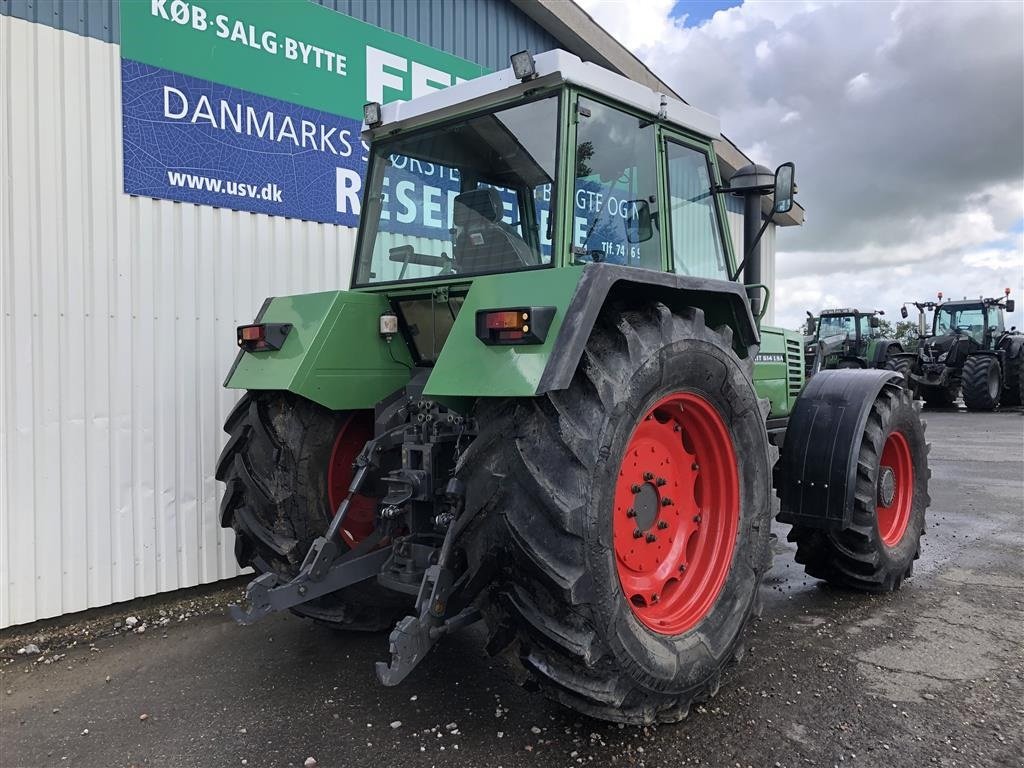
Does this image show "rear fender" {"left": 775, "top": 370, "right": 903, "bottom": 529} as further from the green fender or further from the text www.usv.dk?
the text www.usv.dk

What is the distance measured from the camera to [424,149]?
→ 141 inches

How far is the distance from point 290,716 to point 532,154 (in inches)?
101

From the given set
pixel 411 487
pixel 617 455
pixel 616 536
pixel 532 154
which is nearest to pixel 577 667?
pixel 616 536

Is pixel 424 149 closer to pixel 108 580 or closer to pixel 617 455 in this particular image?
pixel 617 455

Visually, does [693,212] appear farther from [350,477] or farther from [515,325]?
[350,477]

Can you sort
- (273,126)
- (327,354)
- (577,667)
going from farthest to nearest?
(273,126), (327,354), (577,667)

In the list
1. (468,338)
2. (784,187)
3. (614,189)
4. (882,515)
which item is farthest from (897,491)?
(468,338)

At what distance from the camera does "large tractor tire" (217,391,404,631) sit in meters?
3.37

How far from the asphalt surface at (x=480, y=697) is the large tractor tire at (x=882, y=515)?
184mm

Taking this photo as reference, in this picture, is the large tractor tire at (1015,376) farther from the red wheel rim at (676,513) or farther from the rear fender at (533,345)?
the rear fender at (533,345)

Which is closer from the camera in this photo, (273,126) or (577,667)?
(577,667)

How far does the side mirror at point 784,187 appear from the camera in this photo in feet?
11.1

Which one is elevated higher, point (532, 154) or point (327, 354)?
point (532, 154)

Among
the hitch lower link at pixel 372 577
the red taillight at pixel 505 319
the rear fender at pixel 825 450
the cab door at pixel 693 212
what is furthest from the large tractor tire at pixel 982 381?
the red taillight at pixel 505 319
